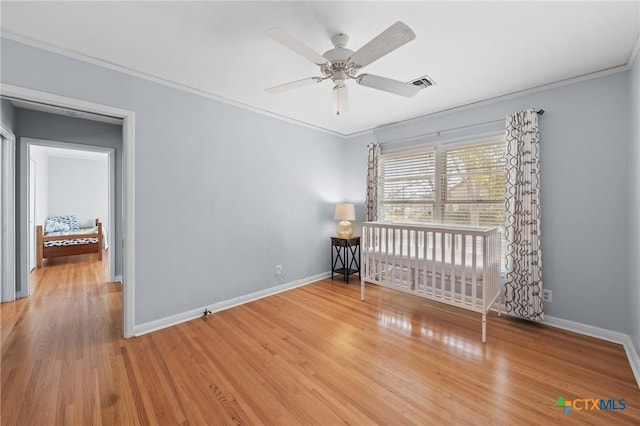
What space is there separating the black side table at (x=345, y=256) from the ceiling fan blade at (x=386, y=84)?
2.36 meters

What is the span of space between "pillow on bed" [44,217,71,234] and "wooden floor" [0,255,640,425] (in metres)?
4.04

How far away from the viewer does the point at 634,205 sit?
78.6 inches

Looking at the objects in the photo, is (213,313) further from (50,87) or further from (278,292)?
(50,87)

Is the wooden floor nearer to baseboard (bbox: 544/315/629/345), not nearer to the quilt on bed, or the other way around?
baseboard (bbox: 544/315/629/345)

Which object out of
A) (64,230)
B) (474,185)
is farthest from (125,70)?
(64,230)

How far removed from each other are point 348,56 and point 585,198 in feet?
8.24

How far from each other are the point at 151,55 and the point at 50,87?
78 cm

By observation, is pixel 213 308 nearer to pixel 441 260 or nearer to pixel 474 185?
pixel 441 260

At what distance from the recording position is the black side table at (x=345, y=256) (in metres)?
4.00

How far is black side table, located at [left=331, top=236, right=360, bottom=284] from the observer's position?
13.1 ft

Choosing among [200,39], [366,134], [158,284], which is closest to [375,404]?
[158,284]

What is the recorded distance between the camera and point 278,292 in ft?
11.5

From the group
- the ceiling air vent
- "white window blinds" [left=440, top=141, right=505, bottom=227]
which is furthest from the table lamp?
the ceiling air vent

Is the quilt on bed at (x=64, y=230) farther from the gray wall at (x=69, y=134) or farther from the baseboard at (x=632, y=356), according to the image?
the baseboard at (x=632, y=356)
